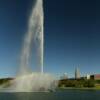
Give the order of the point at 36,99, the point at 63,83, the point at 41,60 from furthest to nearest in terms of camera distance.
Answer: the point at 63,83 < the point at 41,60 < the point at 36,99

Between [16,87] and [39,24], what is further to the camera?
[16,87]

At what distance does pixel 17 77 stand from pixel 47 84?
31.9ft

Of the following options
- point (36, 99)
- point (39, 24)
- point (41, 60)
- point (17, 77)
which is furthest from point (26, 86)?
point (36, 99)

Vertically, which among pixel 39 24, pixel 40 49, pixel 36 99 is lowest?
pixel 36 99

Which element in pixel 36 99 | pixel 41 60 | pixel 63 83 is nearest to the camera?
pixel 36 99

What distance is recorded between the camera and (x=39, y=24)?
270 ft

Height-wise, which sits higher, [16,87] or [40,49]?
[40,49]

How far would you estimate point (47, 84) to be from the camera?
82.8 metres

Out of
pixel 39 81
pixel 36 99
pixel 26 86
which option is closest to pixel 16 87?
pixel 26 86

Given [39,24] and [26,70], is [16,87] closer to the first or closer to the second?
[26,70]

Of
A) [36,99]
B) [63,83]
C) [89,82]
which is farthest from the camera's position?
[63,83]

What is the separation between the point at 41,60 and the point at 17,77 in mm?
12374

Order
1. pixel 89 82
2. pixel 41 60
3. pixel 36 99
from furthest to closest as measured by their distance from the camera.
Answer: pixel 89 82
pixel 41 60
pixel 36 99

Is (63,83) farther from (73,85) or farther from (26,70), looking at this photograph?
(26,70)
